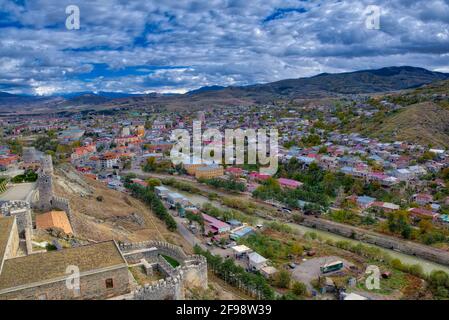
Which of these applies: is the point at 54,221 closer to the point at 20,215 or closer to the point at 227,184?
the point at 20,215

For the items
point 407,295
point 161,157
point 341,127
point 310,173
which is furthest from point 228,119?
point 407,295

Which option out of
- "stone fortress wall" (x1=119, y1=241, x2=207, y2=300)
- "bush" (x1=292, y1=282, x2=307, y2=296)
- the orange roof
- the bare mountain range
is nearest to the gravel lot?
"bush" (x1=292, y1=282, x2=307, y2=296)

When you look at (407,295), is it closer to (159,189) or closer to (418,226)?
(418,226)

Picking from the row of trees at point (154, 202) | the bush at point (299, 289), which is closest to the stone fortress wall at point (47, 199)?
the row of trees at point (154, 202)

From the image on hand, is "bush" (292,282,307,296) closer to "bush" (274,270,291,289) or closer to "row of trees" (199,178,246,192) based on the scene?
"bush" (274,270,291,289)

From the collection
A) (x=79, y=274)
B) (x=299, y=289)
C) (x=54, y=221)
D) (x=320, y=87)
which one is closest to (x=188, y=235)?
(x=299, y=289)

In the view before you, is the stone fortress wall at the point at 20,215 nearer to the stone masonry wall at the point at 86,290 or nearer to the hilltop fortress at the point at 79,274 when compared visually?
the hilltop fortress at the point at 79,274
